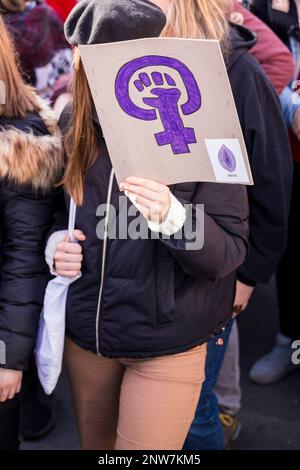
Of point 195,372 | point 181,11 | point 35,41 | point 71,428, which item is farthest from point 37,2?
point 195,372

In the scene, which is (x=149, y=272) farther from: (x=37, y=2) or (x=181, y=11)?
(x=37, y=2)

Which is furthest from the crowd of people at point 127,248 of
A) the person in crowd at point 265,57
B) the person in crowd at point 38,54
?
the person in crowd at point 38,54

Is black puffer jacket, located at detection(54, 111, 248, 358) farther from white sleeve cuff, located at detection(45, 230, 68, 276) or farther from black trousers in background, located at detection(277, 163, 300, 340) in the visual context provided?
black trousers in background, located at detection(277, 163, 300, 340)

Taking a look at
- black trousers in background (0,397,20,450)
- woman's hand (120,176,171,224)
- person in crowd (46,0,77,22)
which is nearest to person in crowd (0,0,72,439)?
person in crowd (46,0,77,22)

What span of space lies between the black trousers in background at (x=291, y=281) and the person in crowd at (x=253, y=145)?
967 millimetres

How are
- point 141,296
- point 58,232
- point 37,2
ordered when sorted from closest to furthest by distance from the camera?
point 141,296
point 58,232
point 37,2

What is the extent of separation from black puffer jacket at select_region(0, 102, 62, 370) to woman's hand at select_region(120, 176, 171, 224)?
42 cm

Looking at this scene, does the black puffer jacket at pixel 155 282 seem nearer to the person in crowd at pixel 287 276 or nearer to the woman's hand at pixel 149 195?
the woman's hand at pixel 149 195

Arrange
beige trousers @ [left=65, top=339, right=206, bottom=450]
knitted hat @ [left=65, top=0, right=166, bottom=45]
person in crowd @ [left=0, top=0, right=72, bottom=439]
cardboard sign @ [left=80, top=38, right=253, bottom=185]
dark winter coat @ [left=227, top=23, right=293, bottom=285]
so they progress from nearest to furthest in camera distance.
→ cardboard sign @ [left=80, top=38, right=253, bottom=185], knitted hat @ [left=65, top=0, right=166, bottom=45], beige trousers @ [left=65, top=339, right=206, bottom=450], dark winter coat @ [left=227, top=23, right=293, bottom=285], person in crowd @ [left=0, top=0, right=72, bottom=439]

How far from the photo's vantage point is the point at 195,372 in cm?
203

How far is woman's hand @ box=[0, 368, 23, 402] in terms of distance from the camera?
2070 mm

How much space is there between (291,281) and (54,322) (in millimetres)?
1595

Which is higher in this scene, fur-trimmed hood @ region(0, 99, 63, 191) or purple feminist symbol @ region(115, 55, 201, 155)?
purple feminist symbol @ region(115, 55, 201, 155)

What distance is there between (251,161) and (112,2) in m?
0.67
